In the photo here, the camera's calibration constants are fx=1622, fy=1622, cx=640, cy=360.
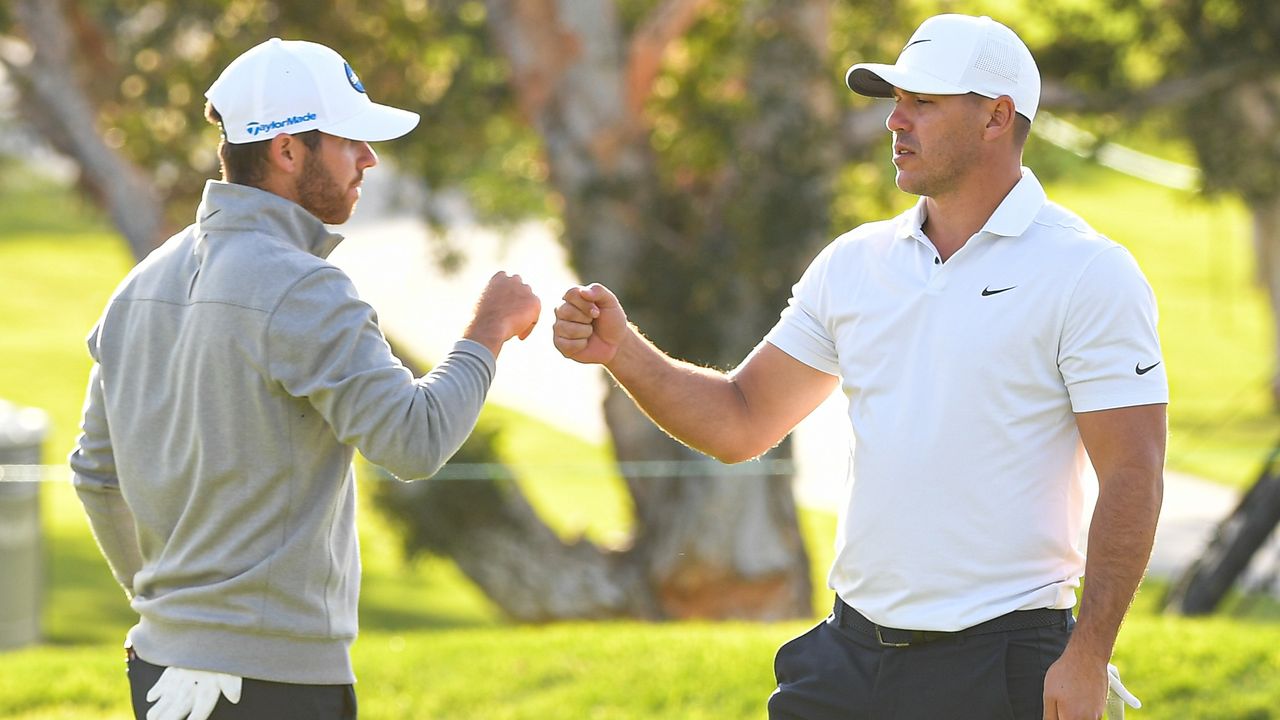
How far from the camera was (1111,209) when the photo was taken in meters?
37.2

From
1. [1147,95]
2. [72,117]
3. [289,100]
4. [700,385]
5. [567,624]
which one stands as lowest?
[567,624]

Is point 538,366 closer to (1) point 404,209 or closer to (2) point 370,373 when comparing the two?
(1) point 404,209

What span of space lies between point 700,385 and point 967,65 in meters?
0.92

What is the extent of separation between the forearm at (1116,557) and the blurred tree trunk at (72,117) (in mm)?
9010

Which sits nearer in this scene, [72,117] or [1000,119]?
[1000,119]

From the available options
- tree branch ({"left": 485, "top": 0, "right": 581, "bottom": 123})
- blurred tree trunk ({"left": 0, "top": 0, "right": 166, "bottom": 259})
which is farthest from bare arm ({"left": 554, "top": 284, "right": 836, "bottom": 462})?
blurred tree trunk ({"left": 0, "top": 0, "right": 166, "bottom": 259})

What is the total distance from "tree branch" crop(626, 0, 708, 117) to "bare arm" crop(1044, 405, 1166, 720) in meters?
8.07

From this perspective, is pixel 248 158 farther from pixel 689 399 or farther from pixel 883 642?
pixel 883 642

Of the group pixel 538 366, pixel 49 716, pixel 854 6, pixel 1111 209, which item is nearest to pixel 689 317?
pixel 854 6

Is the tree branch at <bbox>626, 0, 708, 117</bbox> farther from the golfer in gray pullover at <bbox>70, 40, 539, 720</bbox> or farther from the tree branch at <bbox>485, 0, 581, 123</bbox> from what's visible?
the golfer in gray pullover at <bbox>70, 40, 539, 720</bbox>

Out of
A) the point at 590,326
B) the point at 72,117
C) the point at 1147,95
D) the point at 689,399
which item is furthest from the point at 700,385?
the point at 72,117

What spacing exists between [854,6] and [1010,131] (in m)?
8.24

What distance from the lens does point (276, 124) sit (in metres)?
2.88

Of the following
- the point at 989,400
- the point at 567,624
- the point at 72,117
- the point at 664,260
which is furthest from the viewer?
the point at 72,117
